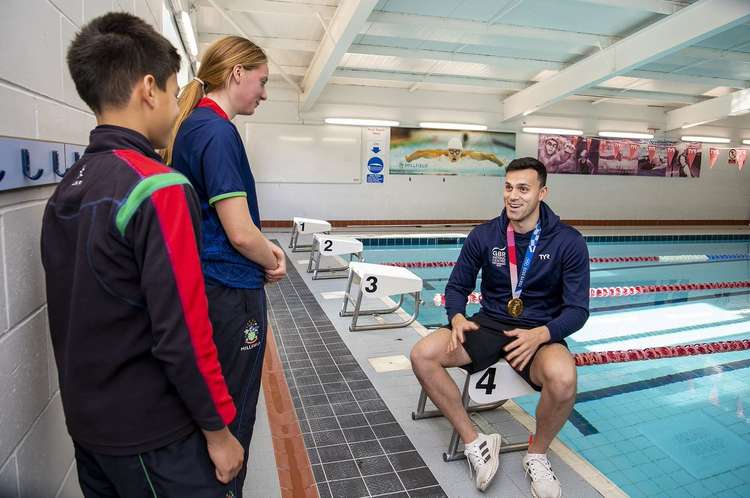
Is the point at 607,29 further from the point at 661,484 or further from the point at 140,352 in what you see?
the point at 140,352

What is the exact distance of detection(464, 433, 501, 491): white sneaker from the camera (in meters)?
1.92

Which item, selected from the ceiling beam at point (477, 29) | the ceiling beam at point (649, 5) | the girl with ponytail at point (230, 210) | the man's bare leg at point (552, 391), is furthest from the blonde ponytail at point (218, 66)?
the ceiling beam at point (477, 29)

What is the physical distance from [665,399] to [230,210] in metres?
3.28

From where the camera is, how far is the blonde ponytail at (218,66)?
1386 mm

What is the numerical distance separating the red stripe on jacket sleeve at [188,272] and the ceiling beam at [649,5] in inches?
234

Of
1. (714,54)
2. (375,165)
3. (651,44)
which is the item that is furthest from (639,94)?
(375,165)

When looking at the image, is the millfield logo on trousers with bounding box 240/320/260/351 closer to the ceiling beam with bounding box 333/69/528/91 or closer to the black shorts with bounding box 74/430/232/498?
the black shorts with bounding box 74/430/232/498

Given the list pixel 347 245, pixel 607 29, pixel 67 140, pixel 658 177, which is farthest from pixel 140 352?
pixel 658 177

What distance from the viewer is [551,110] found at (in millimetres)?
12359

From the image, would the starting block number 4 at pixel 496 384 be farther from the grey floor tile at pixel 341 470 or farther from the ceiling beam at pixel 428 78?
the ceiling beam at pixel 428 78

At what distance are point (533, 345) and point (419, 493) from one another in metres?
0.76

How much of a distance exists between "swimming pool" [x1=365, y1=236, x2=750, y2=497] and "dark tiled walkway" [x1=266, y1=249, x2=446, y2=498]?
1.09 metres

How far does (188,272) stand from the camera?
83cm

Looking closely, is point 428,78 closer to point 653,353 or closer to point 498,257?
point 653,353
